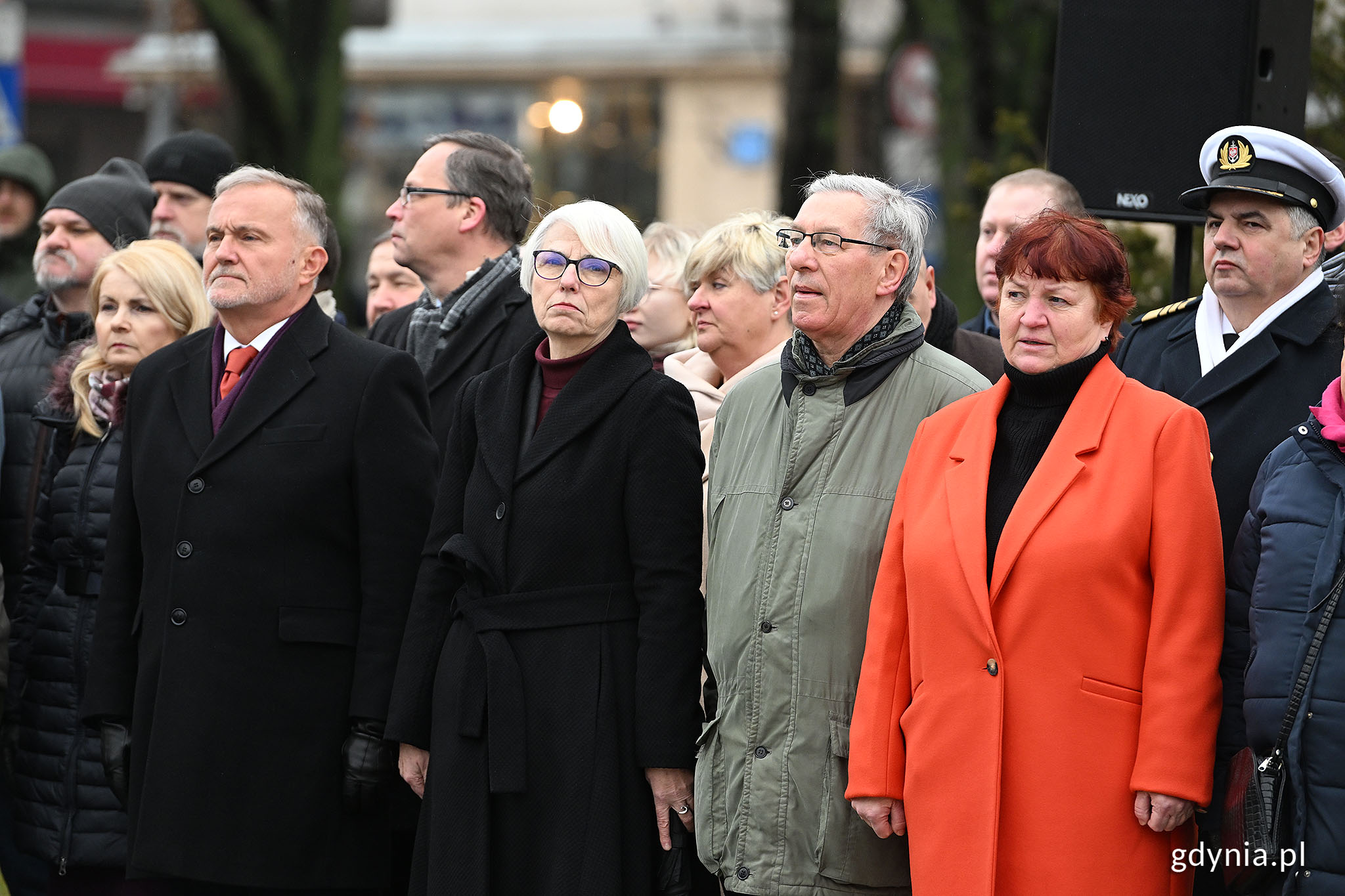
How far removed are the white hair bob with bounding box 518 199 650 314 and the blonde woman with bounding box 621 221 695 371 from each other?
5.28 ft

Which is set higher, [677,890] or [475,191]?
[475,191]

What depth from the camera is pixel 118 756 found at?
5016 millimetres

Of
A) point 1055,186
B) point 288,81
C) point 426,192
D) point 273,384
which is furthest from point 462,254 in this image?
Answer: point 288,81

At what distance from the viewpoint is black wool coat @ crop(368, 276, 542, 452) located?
568 cm

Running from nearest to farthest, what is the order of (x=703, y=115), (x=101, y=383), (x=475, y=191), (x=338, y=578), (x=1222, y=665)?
1. (x=1222, y=665)
2. (x=338, y=578)
3. (x=101, y=383)
4. (x=475, y=191)
5. (x=703, y=115)

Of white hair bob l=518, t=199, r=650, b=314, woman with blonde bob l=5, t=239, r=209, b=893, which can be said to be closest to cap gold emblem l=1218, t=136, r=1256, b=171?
white hair bob l=518, t=199, r=650, b=314

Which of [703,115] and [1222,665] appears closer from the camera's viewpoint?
[1222,665]

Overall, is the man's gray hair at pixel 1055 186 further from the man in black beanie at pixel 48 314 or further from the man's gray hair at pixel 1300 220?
the man in black beanie at pixel 48 314

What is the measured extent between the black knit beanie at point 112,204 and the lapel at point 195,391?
155 centimetres

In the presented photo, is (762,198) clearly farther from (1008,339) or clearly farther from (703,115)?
(1008,339)

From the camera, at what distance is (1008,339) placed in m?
4.16

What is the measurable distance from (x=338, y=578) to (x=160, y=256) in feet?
5.11

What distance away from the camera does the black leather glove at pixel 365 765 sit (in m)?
4.83

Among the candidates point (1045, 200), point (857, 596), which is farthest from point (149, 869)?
point (1045, 200)
